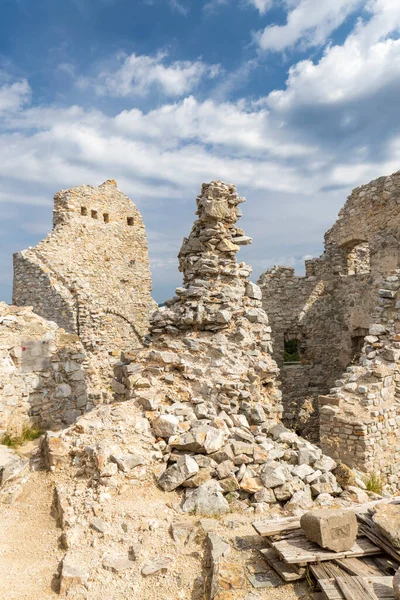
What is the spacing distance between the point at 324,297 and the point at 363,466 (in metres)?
8.28

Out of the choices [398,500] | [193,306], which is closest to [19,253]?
[193,306]

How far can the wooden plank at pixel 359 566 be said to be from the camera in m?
3.27

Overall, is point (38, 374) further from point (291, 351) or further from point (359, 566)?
point (291, 351)

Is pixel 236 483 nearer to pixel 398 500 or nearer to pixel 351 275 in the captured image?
pixel 398 500

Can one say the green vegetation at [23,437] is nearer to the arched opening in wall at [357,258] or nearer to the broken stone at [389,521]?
the broken stone at [389,521]

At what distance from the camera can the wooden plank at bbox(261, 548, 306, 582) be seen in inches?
130

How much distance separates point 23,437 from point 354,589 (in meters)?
6.09

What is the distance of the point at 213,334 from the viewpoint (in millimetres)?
6758

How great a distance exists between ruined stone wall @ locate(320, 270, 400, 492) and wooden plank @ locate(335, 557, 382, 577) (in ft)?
11.3

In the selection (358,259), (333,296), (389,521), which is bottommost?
(389,521)

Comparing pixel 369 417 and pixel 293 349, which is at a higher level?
pixel 293 349

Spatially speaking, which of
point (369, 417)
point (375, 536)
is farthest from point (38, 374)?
point (375, 536)

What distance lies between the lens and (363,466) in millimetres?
6605

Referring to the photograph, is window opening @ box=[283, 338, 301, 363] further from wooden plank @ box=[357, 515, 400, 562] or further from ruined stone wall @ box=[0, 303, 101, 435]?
wooden plank @ box=[357, 515, 400, 562]
